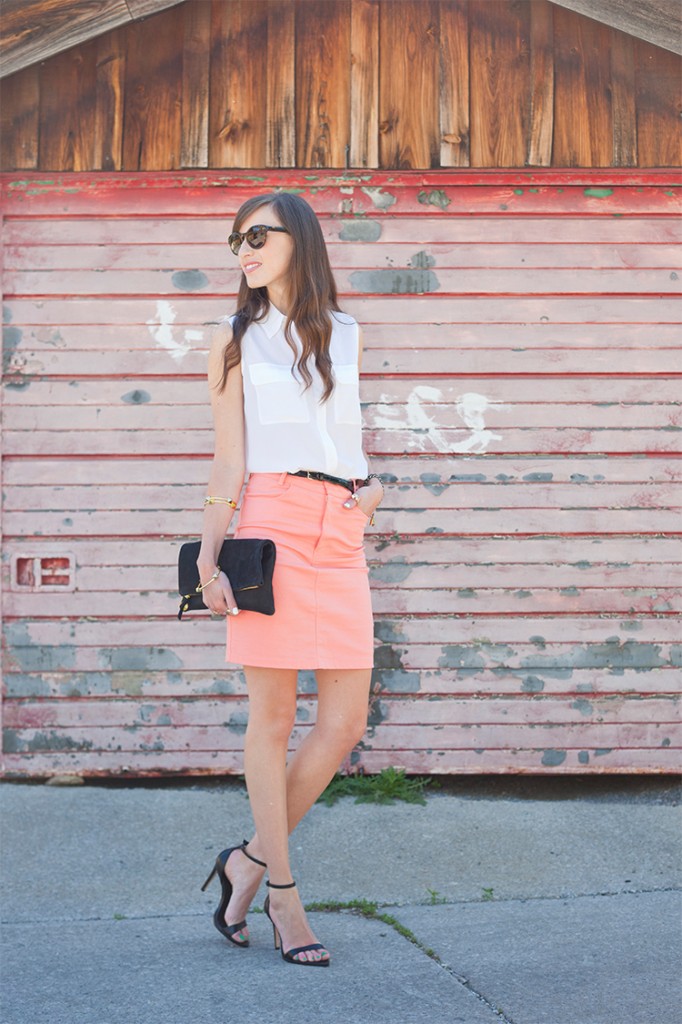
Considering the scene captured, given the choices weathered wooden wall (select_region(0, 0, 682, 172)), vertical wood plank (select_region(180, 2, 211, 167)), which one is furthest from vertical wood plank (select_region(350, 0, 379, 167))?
vertical wood plank (select_region(180, 2, 211, 167))

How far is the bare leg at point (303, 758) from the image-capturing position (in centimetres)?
298

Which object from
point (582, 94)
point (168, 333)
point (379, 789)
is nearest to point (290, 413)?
point (168, 333)

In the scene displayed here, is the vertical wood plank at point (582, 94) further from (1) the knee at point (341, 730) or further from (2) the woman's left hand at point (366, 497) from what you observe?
(1) the knee at point (341, 730)

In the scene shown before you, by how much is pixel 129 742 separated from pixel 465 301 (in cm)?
247

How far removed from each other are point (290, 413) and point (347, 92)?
239 centimetres

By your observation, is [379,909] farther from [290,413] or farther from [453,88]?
[453,88]

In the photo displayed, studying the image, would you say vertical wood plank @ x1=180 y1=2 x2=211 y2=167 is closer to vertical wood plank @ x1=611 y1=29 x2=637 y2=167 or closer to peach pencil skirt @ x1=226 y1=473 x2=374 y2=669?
vertical wood plank @ x1=611 y1=29 x2=637 y2=167

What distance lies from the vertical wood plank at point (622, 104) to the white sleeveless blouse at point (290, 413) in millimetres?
2409

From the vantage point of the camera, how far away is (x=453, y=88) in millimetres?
4809

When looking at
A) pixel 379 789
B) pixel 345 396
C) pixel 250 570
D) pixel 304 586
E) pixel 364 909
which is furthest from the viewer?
pixel 379 789

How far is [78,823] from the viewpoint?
438cm

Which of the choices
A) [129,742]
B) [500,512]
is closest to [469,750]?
[500,512]

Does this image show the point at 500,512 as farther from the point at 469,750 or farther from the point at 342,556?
the point at 342,556

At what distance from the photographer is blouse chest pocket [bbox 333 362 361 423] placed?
3.06 metres
